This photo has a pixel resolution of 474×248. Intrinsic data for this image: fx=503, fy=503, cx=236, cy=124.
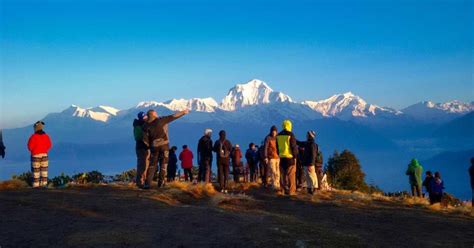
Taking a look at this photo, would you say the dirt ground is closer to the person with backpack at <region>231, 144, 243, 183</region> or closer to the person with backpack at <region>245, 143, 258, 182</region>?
the person with backpack at <region>231, 144, 243, 183</region>

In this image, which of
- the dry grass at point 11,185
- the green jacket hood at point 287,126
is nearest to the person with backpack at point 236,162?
the green jacket hood at point 287,126

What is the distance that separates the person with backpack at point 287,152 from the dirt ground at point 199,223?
1.74m

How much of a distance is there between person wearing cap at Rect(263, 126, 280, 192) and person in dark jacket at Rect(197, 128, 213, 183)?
2.26 metres

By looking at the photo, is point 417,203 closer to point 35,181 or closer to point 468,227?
point 468,227

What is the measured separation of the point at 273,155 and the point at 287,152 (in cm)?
104

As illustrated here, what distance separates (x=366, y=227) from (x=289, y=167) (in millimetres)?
4947

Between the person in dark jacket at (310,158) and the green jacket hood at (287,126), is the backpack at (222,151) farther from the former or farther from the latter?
the person in dark jacket at (310,158)

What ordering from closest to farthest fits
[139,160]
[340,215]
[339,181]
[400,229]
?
[400,229] → [340,215] → [139,160] → [339,181]

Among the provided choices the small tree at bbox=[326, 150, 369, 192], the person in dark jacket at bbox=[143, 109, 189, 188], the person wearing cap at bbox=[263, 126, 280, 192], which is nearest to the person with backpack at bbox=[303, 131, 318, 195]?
the person wearing cap at bbox=[263, 126, 280, 192]

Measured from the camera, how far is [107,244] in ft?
25.0

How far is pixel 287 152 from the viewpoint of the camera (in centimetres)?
1514

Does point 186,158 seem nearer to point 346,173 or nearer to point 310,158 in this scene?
point 310,158

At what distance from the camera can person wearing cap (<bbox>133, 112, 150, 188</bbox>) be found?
14.3 meters

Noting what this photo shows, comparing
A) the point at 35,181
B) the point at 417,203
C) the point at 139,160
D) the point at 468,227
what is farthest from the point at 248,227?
the point at 417,203
